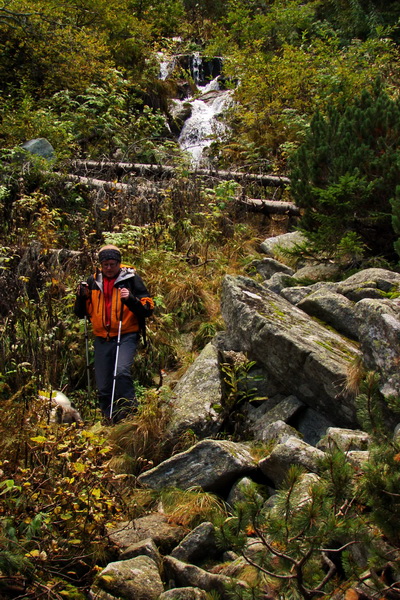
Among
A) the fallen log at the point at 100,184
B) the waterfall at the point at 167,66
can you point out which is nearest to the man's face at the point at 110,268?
the fallen log at the point at 100,184

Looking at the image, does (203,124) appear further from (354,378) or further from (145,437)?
(354,378)

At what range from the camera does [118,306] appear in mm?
6156

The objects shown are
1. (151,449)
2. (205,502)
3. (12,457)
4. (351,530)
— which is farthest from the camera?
(151,449)

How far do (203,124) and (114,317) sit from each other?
47.3ft

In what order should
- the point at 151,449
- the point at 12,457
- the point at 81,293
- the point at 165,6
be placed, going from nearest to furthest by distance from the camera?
the point at 12,457
the point at 151,449
the point at 81,293
the point at 165,6

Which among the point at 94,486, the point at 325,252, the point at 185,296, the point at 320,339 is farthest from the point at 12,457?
the point at 325,252

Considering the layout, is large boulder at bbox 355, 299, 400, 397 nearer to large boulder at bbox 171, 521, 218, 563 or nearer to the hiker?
large boulder at bbox 171, 521, 218, 563

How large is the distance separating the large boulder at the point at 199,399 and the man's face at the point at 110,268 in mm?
1382

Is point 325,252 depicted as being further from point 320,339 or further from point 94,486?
point 94,486

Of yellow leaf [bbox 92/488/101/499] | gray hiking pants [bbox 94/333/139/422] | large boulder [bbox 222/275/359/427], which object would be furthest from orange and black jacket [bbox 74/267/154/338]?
yellow leaf [bbox 92/488/101/499]

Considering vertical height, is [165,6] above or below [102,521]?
above

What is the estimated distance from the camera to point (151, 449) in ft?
17.6

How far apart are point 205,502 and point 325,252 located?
5.68 meters

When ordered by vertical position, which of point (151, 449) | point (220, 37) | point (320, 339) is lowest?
point (151, 449)
